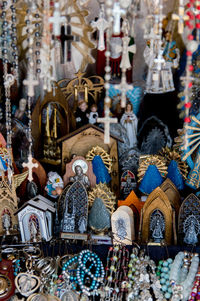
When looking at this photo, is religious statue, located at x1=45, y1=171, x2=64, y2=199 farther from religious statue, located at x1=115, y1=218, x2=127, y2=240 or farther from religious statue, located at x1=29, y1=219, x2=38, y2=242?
religious statue, located at x1=115, y1=218, x2=127, y2=240

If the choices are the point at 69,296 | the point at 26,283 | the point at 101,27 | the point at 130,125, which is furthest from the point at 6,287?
the point at 101,27

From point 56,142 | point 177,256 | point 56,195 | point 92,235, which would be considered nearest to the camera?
point 177,256

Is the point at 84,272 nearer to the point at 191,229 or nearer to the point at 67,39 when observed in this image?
the point at 191,229

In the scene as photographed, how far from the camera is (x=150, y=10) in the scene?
12.2 ft

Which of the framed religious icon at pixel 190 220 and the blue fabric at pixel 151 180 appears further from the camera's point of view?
the blue fabric at pixel 151 180

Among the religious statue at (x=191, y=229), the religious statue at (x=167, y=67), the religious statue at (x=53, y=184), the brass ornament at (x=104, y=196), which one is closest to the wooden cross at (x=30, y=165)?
the religious statue at (x=53, y=184)

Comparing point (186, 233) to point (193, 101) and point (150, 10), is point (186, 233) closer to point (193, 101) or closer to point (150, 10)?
point (193, 101)

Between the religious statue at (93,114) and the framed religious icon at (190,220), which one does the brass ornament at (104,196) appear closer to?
the framed religious icon at (190,220)

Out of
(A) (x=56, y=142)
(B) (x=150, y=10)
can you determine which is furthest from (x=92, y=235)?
(B) (x=150, y=10)

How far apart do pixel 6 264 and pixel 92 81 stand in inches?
66.4

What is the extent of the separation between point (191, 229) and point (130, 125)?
1.05m

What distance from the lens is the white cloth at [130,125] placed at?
443 cm

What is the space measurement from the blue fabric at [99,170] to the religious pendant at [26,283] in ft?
2.71

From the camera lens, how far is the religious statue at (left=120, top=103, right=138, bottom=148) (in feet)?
14.5
